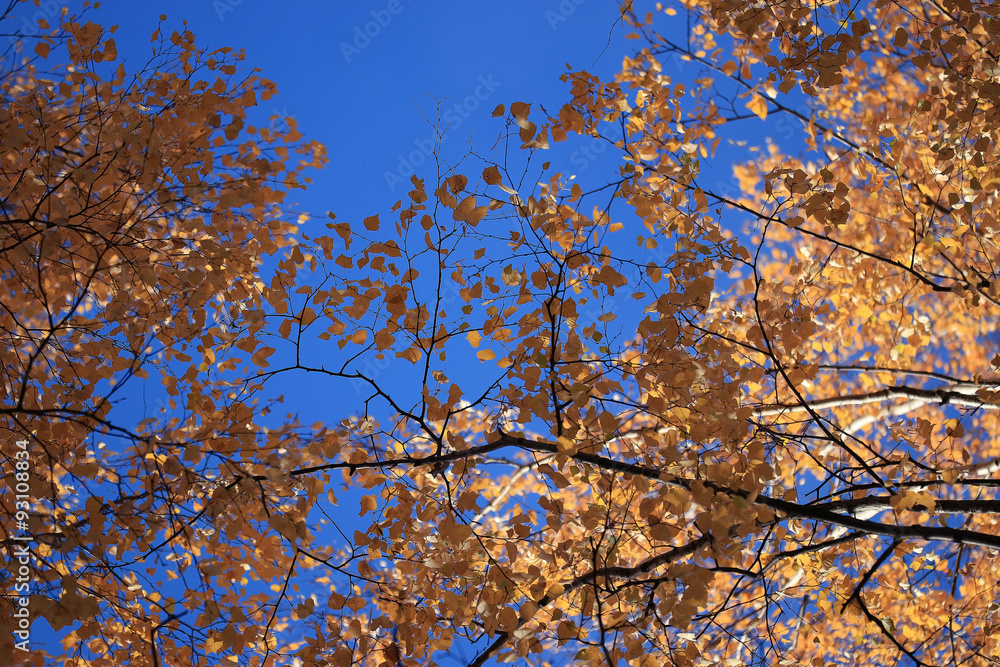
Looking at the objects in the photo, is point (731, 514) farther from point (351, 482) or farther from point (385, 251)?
point (351, 482)

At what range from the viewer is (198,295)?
306cm

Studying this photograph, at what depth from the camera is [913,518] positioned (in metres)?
3.04

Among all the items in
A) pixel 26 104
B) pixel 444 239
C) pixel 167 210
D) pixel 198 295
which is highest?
pixel 26 104

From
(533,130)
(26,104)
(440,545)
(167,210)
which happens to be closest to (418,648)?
(440,545)

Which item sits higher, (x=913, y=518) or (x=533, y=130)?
(x=533, y=130)

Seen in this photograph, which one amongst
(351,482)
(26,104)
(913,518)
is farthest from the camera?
(351,482)

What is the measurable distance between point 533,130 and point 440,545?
86.4 inches

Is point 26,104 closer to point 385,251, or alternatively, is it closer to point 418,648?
point 385,251

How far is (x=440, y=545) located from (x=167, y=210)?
2.83 metres

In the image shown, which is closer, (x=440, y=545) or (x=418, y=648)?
(x=440, y=545)

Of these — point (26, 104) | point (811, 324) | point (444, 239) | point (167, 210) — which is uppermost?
point (26, 104)

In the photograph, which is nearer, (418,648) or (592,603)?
(592,603)

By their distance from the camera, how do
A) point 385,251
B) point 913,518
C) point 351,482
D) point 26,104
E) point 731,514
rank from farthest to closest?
point 351,482
point 26,104
point 385,251
point 913,518
point 731,514

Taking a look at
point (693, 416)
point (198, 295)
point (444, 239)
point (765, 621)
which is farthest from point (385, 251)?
point (765, 621)
